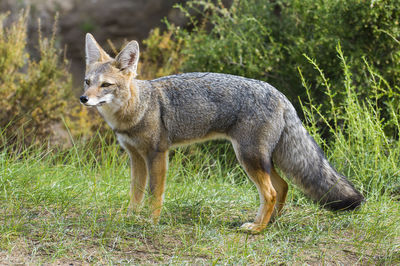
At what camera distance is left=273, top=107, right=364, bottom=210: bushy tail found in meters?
3.84

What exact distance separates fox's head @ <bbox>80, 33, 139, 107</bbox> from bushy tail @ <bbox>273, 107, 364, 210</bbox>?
4.22 feet

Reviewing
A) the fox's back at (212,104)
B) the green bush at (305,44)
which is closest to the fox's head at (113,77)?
the fox's back at (212,104)

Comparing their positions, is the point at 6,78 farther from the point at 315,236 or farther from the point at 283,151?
the point at 315,236

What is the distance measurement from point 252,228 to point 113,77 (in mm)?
1589

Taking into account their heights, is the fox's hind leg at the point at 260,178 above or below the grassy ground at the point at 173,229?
above

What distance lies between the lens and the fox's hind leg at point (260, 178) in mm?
3748

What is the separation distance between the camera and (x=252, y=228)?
12.3 feet

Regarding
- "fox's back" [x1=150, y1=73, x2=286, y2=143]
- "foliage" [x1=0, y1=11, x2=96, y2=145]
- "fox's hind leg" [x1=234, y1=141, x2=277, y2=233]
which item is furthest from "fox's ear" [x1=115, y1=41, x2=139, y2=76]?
"foliage" [x1=0, y1=11, x2=96, y2=145]

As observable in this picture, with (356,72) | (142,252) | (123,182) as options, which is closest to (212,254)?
(142,252)

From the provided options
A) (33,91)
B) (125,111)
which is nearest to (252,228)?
(125,111)

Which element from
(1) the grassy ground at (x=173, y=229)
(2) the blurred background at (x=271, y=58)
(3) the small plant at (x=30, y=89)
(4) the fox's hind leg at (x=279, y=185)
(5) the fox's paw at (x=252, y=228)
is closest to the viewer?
(1) the grassy ground at (x=173, y=229)

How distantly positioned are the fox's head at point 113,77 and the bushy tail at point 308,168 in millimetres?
1287

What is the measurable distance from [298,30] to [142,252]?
150 inches

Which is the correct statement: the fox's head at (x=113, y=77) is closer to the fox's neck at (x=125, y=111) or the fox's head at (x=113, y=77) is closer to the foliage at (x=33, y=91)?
the fox's neck at (x=125, y=111)
